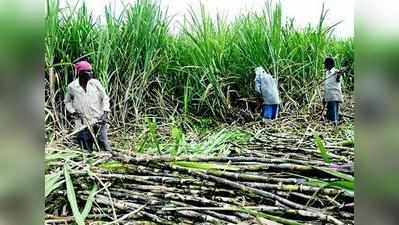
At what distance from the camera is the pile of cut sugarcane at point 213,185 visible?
1.99m

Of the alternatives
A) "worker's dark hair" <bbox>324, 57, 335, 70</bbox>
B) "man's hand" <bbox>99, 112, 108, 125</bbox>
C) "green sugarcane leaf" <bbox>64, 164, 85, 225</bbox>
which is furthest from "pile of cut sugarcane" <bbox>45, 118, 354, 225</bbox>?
"worker's dark hair" <bbox>324, 57, 335, 70</bbox>

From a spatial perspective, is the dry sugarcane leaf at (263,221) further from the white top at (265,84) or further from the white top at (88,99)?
the white top at (88,99)

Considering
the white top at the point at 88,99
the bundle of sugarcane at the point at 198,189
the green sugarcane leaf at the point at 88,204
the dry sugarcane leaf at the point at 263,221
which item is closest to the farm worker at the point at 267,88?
the bundle of sugarcane at the point at 198,189

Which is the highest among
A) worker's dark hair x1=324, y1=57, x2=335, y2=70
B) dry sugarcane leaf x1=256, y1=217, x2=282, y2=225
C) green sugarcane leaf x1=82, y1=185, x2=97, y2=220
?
worker's dark hair x1=324, y1=57, x2=335, y2=70

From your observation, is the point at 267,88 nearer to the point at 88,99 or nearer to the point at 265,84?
the point at 265,84

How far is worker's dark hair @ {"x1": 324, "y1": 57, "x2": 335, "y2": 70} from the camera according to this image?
2010 millimetres

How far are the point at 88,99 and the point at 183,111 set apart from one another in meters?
0.34

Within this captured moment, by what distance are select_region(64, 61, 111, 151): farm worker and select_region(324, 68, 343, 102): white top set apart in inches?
29.9

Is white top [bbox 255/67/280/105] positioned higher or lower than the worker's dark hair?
lower

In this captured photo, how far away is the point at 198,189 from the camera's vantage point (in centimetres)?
204

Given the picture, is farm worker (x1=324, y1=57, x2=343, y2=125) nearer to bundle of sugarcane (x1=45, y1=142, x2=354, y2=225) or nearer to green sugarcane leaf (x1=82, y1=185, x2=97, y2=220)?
bundle of sugarcane (x1=45, y1=142, x2=354, y2=225)
